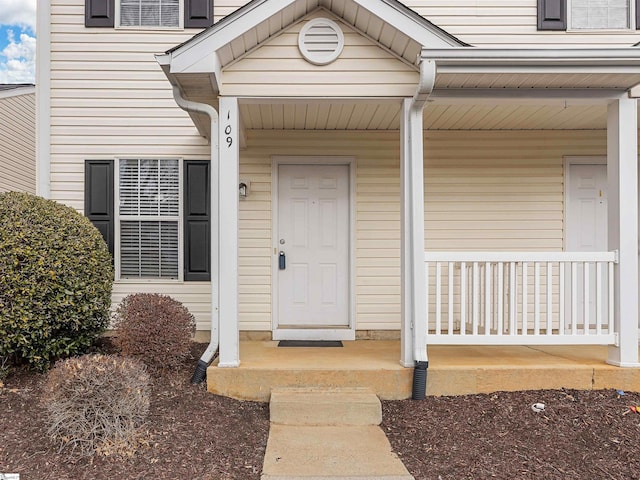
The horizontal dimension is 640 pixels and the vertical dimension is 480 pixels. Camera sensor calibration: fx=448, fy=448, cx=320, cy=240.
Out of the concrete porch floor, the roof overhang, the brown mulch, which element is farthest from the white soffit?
the brown mulch

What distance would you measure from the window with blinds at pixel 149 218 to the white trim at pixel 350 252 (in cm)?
108

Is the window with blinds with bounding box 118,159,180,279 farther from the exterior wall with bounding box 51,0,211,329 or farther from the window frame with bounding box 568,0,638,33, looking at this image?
the window frame with bounding box 568,0,638,33

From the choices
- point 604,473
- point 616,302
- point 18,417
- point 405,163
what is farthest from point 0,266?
point 616,302

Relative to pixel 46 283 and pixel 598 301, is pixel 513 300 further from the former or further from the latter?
pixel 46 283

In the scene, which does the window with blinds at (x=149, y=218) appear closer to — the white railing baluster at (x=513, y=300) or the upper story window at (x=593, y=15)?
the white railing baluster at (x=513, y=300)

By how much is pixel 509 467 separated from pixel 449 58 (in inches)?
109

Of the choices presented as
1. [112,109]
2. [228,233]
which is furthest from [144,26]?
[228,233]

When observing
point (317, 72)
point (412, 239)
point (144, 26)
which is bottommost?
point (412, 239)

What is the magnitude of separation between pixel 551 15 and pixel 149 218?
5.08 metres

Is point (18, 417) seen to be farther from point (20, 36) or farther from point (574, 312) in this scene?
point (20, 36)

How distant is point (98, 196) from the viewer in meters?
4.96

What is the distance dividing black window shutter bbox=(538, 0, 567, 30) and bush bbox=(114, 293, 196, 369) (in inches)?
198

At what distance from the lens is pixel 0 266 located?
11.5 feet

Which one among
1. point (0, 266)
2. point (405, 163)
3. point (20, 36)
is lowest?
point (0, 266)
